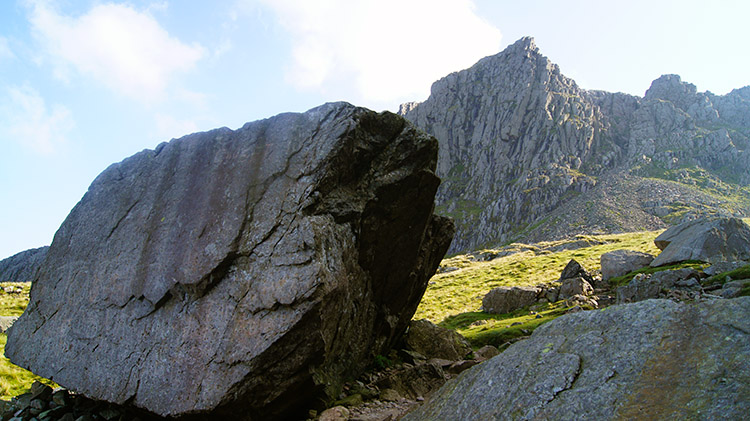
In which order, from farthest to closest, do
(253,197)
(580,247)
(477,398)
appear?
(580,247)
(253,197)
(477,398)

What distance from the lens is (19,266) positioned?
11156cm

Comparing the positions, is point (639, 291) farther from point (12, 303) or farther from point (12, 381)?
point (12, 303)

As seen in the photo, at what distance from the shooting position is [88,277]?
14.4 m

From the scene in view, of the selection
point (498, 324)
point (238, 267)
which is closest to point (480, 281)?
point (498, 324)

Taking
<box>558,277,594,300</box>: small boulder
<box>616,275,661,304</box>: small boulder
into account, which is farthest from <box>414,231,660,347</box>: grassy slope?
<box>616,275,661,304</box>: small boulder

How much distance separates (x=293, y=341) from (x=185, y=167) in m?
7.94

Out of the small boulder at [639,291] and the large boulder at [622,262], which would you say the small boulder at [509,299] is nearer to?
the large boulder at [622,262]

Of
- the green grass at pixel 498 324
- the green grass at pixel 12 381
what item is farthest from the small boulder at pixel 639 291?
the green grass at pixel 12 381

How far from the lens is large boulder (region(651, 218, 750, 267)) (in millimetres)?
38281

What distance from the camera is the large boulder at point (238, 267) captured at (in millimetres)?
11078

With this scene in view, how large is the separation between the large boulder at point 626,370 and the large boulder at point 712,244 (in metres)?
37.5

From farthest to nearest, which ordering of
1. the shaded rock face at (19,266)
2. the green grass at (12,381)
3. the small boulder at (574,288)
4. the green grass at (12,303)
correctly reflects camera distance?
1. the shaded rock face at (19,266)
2. the green grass at (12,303)
3. the small boulder at (574,288)
4. the green grass at (12,381)

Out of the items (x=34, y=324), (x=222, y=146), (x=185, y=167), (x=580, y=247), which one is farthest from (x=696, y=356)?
(x=580, y=247)

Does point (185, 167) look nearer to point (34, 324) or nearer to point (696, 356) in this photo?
point (34, 324)
